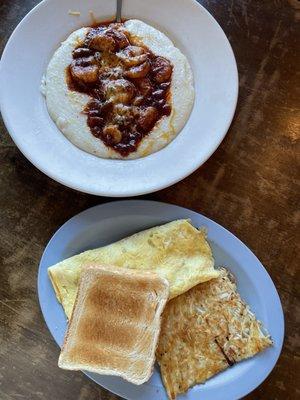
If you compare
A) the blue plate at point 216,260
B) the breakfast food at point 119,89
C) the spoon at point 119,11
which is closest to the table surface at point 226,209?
the blue plate at point 216,260

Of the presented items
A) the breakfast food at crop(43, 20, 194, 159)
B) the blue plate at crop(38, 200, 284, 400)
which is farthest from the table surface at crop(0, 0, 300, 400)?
the breakfast food at crop(43, 20, 194, 159)

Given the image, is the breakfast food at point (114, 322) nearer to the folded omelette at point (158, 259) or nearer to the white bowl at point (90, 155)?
the folded omelette at point (158, 259)

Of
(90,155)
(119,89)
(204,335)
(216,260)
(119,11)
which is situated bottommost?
(204,335)

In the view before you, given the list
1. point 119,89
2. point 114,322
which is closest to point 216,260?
point 114,322

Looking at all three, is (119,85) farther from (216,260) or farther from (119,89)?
(216,260)

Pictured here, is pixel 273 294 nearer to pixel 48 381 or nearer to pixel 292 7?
pixel 48 381
